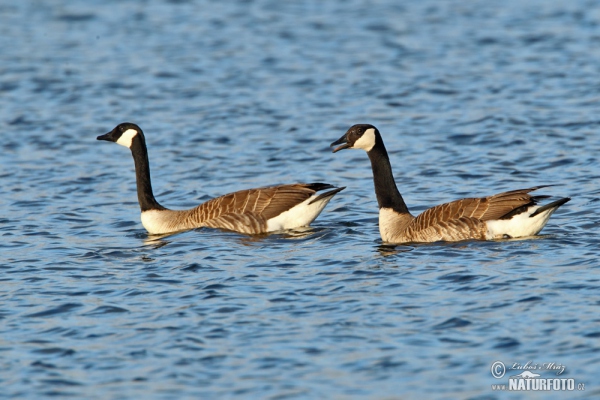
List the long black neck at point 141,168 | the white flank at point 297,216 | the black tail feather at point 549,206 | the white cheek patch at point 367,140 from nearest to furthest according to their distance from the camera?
1. the black tail feather at point 549,206
2. the white cheek patch at point 367,140
3. the white flank at point 297,216
4. the long black neck at point 141,168

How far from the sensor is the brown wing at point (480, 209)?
12656 millimetres

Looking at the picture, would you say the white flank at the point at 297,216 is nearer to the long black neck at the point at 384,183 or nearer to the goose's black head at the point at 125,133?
the long black neck at the point at 384,183

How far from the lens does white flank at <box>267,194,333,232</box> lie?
46.4 ft

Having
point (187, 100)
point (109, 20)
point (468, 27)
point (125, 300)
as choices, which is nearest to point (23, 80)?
point (187, 100)

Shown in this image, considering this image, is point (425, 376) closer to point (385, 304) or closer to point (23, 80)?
point (385, 304)

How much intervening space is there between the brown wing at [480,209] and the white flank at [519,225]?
76mm

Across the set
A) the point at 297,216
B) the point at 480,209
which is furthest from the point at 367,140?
the point at 480,209

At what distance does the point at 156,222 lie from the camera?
14.6 metres

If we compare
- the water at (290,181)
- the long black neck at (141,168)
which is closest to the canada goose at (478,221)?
the water at (290,181)

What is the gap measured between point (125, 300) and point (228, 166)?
7640 mm

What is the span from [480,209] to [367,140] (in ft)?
6.52

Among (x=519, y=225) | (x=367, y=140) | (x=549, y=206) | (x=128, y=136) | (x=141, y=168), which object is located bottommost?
(x=519, y=225)

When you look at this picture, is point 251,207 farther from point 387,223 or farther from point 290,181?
point 290,181

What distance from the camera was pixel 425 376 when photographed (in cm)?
845
